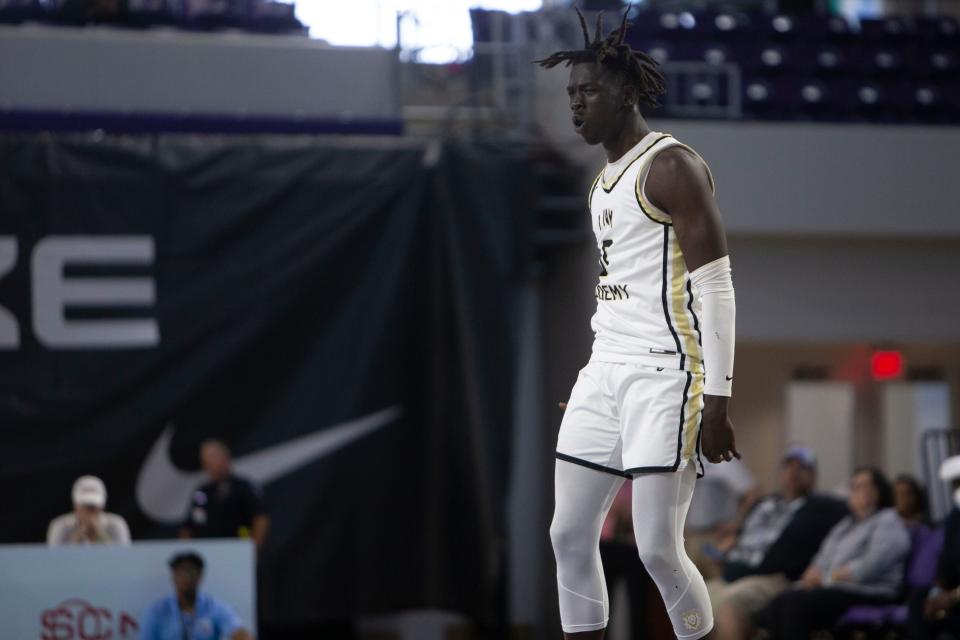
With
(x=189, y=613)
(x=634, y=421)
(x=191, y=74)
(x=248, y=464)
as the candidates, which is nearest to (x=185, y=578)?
(x=189, y=613)

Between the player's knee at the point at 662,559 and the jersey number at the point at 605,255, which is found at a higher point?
the jersey number at the point at 605,255

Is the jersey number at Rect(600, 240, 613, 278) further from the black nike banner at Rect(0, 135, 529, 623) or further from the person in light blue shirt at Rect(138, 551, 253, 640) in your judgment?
the black nike banner at Rect(0, 135, 529, 623)

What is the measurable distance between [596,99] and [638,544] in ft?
3.76

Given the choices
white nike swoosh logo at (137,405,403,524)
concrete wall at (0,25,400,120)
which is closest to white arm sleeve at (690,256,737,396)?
white nike swoosh logo at (137,405,403,524)

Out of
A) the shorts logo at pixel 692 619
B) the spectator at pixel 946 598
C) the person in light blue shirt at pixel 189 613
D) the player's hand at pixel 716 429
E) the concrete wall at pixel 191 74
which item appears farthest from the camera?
the concrete wall at pixel 191 74

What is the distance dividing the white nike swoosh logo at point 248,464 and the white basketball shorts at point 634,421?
6012 millimetres

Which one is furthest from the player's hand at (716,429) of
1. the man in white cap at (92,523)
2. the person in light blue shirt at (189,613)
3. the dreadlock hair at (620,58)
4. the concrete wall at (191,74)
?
the concrete wall at (191,74)

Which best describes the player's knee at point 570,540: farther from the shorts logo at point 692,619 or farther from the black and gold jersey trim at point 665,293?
the black and gold jersey trim at point 665,293

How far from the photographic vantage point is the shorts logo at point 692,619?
3469 millimetres

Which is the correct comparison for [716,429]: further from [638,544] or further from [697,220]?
[697,220]

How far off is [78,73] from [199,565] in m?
4.73

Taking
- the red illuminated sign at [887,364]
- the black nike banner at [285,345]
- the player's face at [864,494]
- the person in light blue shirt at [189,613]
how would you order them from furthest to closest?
the red illuminated sign at [887,364], the black nike banner at [285,345], the player's face at [864,494], the person in light blue shirt at [189,613]

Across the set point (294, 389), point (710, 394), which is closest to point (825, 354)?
point (294, 389)

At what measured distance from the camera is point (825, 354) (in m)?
13.1
